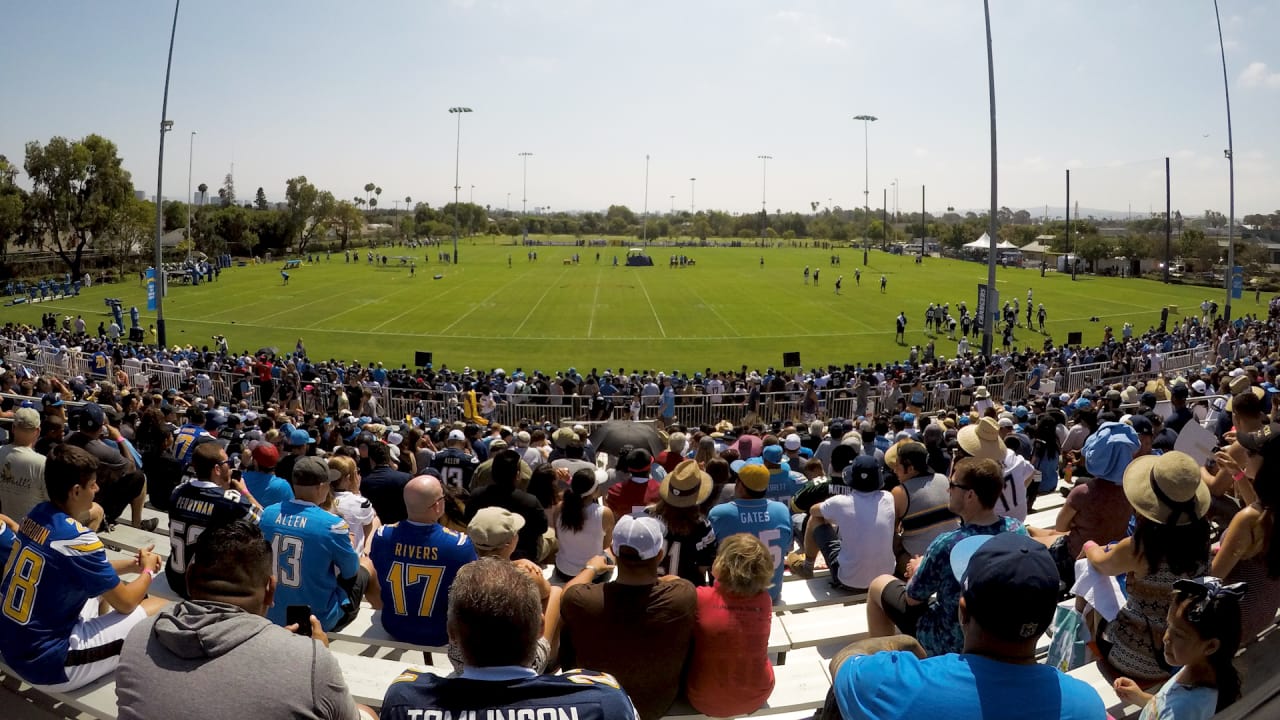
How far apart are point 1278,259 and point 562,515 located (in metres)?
112

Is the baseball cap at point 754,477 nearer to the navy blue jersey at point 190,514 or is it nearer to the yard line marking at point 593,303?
the navy blue jersey at point 190,514

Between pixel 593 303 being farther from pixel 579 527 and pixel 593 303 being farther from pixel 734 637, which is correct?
pixel 734 637

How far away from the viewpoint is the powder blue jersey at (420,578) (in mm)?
5012

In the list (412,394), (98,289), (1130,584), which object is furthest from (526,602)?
(98,289)

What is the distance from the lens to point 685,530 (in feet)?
19.0

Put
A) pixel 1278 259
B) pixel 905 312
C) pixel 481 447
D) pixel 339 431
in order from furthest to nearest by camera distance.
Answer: pixel 1278 259 → pixel 905 312 → pixel 339 431 → pixel 481 447

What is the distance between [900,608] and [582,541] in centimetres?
294

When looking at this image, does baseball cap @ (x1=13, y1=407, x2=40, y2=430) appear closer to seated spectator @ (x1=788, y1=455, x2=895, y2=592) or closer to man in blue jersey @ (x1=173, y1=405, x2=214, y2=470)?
man in blue jersey @ (x1=173, y1=405, x2=214, y2=470)

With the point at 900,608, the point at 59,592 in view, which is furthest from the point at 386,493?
the point at 900,608

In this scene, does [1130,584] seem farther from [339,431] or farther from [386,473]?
[339,431]

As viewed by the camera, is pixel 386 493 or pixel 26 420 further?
pixel 386 493

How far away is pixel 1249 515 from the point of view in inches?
158

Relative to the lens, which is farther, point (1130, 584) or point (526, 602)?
point (1130, 584)

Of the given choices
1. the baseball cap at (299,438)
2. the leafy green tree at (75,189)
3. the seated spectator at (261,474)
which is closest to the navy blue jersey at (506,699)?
the seated spectator at (261,474)
